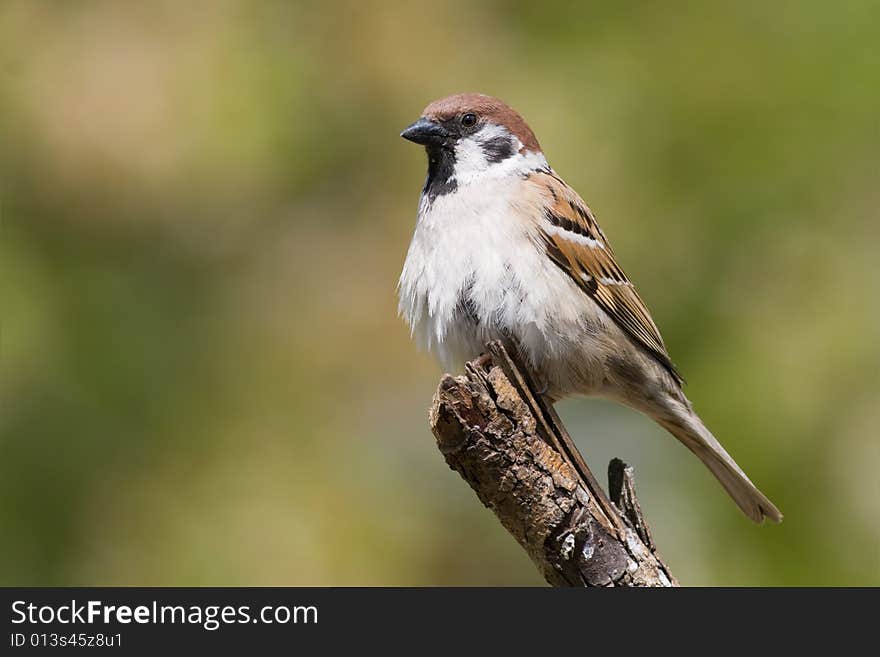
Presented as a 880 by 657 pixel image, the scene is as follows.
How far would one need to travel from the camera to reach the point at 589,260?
3.44m

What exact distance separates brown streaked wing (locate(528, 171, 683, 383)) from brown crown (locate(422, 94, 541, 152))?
0.16m

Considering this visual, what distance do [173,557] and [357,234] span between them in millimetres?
1476

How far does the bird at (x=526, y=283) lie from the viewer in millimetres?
3152

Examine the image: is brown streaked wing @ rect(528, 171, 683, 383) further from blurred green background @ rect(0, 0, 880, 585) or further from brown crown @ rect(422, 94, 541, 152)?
blurred green background @ rect(0, 0, 880, 585)

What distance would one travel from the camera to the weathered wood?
253 centimetres

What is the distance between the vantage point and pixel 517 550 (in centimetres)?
425

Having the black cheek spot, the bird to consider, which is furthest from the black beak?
the black cheek spot

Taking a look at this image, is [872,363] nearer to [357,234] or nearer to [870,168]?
[870,168]

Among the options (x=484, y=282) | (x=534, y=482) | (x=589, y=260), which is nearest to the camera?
(x=534, y=482)

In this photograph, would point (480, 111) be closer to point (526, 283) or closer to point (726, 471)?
point (526, 283)

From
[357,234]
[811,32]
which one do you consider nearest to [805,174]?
[811,32]

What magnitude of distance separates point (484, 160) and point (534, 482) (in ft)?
4.14

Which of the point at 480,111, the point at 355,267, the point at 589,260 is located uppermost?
the point at 355,267

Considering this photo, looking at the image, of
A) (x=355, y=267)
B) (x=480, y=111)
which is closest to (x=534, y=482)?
(x=480, y=111)
